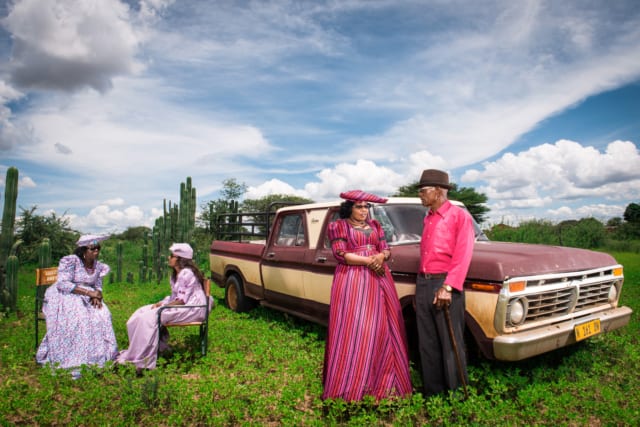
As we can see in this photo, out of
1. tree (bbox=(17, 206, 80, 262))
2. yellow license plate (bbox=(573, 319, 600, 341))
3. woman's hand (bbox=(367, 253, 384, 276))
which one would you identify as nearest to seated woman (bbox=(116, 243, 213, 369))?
woman's hand (bbox=(367, 253, 384, 276))

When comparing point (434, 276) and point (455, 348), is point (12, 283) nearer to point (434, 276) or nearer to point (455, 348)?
point (434, 276)

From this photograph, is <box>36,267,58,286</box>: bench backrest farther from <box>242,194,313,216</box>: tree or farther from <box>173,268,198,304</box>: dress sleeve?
<box>242,194,313,216</box>: tree

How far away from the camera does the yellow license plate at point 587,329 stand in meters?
4.09

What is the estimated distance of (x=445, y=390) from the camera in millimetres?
3924

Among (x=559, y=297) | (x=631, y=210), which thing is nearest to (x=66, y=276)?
(x=559, y=297)

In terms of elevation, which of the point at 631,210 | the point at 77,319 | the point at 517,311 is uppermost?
the point at 631,210

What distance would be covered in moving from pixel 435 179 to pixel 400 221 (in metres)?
1.22

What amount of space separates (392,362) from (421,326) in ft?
1.36

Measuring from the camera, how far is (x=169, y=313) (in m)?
5.28

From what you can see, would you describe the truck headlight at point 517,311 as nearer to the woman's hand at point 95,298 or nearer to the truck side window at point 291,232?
the truck side window at point 291,232

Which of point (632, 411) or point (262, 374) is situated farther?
point (262, 374)

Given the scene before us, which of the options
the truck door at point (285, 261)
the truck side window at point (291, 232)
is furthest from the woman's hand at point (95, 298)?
the truck side window at point (291, 232)

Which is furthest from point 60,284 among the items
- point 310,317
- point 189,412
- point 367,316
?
point 367,316

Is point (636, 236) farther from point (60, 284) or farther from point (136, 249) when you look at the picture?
point (60, 284)
